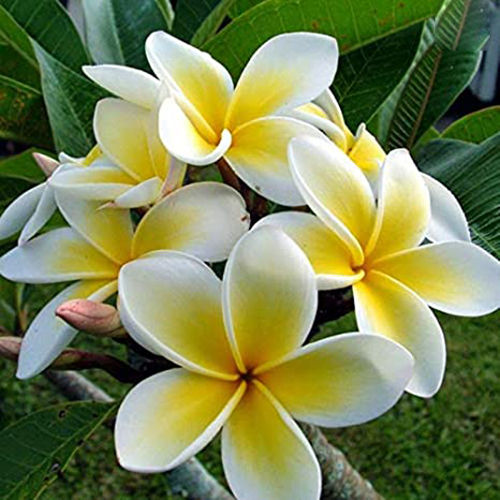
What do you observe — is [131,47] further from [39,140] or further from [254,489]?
[254,489]

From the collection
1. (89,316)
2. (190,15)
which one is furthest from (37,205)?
(190,15)

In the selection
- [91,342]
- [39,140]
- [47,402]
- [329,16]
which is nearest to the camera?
[329,16]

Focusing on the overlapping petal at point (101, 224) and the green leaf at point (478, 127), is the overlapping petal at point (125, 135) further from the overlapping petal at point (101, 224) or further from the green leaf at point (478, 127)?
the green leaf at point (478, 127)

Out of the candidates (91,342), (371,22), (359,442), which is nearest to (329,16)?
(371,22)

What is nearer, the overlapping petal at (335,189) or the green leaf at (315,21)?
the overlapping petal at (335,189)

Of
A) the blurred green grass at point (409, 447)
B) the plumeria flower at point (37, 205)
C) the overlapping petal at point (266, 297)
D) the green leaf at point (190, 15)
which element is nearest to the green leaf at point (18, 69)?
the green leaf at point (190, 15)

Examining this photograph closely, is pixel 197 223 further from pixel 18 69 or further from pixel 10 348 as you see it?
pixel 18 69

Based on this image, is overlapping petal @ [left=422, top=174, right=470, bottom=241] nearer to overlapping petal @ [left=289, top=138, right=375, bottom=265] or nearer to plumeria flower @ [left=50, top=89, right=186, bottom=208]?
overlapping petal @ [left=289, top=138, right=375, bottom=265]
